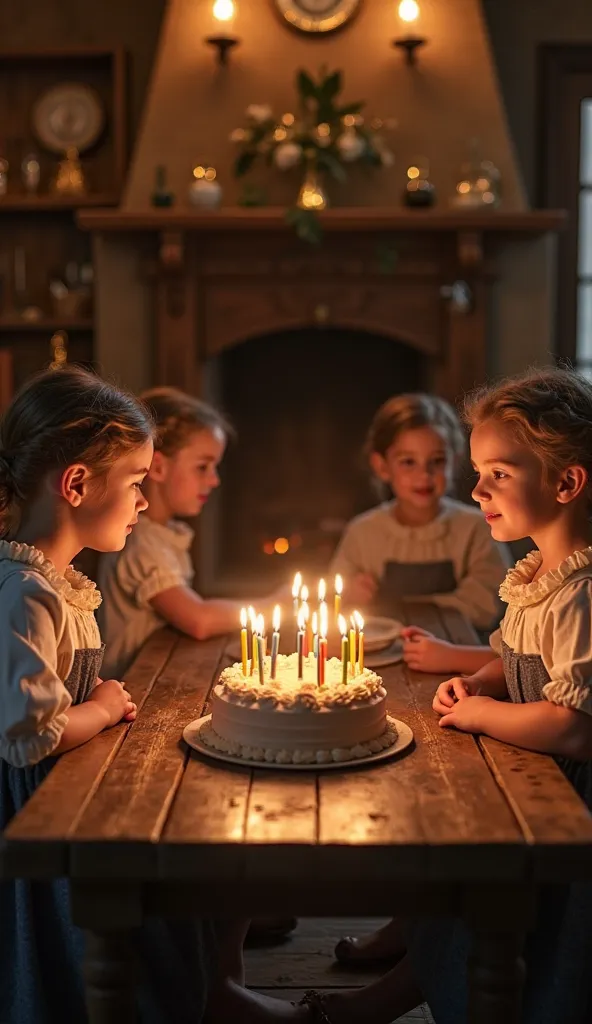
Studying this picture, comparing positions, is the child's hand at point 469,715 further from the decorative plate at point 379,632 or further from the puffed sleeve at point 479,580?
the puffed sleeve at point 479,580

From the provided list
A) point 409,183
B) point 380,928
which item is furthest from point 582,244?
point 380,928

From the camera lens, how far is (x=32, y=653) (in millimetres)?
1598

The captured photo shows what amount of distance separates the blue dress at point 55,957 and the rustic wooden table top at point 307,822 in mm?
216

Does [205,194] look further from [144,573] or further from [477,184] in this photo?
[144,573]

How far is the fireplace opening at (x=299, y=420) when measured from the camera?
5.34 m

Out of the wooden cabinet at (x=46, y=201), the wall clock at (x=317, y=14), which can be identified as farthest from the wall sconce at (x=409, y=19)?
the wooden cabinet at (x=46, y=201)

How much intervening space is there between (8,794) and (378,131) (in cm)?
352

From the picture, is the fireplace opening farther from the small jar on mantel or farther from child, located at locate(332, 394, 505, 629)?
child, located at locate(332, 394, 505, 629)

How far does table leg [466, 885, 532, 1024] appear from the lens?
53.8 inches

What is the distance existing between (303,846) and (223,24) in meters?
3.96

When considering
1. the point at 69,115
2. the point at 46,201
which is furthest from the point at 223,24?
the point at 46,201

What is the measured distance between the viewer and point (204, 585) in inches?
192

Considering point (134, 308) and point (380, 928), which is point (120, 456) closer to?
point (380, 928)

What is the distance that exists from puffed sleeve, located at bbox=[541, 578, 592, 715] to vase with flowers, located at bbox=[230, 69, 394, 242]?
297 cm
